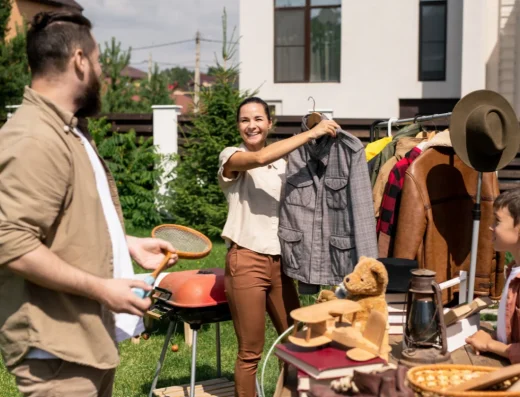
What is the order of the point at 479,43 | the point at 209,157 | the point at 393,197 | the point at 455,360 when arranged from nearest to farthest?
1. the point at 455,360
2. the point at 393,197
3. the point at 209,157
4. the point at 479,43

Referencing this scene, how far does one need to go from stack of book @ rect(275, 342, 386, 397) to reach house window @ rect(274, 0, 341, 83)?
13.9 m

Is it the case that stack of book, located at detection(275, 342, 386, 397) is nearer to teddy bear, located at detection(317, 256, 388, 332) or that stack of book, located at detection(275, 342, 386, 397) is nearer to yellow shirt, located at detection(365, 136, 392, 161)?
teddy bear, located at detection(317, 256, 388, 332)

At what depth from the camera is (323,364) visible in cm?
230

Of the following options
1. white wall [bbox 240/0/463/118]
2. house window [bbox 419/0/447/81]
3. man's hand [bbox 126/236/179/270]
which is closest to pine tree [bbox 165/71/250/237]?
white wall [bbox 240/0/463/118]

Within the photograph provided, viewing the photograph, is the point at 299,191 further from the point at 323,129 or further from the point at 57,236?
the point at 57,236

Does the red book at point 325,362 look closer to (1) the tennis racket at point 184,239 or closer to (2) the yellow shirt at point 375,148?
(1) the tennis racket at point 184,239

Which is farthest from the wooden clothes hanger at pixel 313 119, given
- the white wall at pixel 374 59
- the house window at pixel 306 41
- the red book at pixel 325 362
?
the house window at pixel 306 41

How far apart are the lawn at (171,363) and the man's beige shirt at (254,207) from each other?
146 centimetres

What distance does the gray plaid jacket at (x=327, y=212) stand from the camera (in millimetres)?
3764

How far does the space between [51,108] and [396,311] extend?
1.55 metres

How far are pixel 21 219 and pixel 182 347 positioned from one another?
4334 mm

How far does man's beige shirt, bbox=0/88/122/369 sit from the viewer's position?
225cm

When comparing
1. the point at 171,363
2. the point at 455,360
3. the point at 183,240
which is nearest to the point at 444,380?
the point at 455,360

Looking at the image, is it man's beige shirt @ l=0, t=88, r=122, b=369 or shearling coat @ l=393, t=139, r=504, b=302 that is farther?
shearling coat @ l=393, t=139, r=504, b=302
